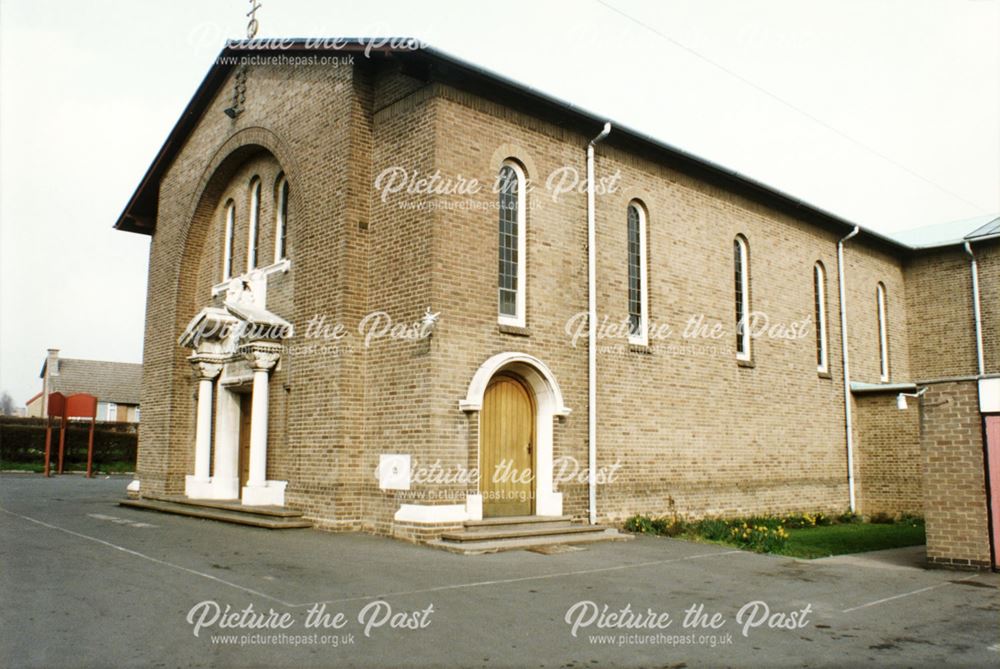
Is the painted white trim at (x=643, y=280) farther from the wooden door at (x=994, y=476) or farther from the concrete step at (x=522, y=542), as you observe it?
the wooden door at (x=994, y=476)

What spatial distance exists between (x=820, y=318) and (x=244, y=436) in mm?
14207

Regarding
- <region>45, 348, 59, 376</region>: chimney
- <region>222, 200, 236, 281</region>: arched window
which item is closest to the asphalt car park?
<region>222, 200, 236, 281</region>: arched window

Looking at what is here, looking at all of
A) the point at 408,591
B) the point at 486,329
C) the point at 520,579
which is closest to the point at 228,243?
the point at 486,329

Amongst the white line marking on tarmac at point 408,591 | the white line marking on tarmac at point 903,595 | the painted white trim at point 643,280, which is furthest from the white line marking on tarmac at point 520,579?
the painted white trim at point 643,280

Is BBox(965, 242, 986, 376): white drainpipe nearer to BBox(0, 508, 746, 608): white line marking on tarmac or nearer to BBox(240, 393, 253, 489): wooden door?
BBox(0, 508, 746, 608): white line marking on tarmac

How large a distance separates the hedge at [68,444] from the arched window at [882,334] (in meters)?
30.4

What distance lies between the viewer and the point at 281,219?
16.0m

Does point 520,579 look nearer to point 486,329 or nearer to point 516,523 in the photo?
point 516,523

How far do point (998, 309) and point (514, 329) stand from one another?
51.8 feet

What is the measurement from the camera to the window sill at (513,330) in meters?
13.0

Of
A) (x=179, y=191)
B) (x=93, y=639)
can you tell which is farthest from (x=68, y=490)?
(x=93, y=639)

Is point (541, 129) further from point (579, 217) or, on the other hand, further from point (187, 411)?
point (187, 411)

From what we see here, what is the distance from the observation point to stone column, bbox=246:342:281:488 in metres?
14.3

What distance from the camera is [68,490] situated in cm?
2153
